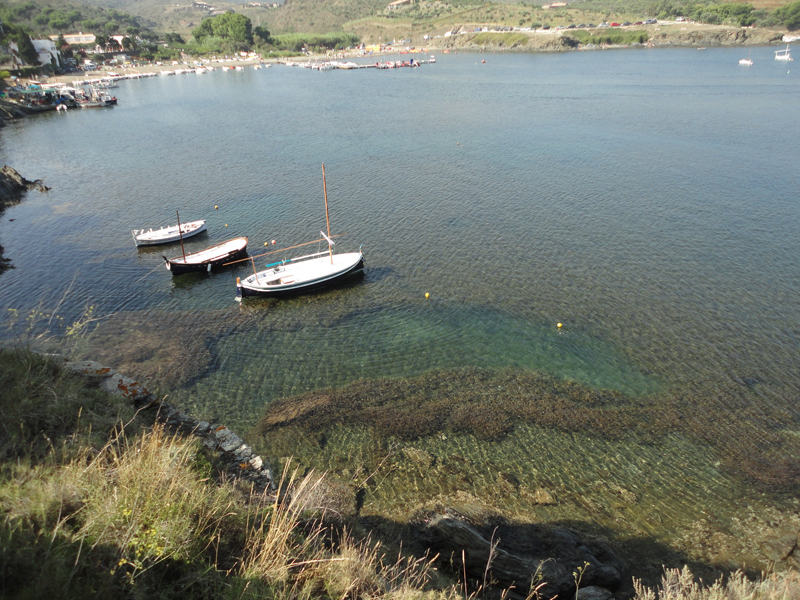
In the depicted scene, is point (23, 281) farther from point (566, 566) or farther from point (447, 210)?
point (566, 566)

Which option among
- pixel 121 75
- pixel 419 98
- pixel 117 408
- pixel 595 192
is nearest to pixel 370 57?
pixel 121 75

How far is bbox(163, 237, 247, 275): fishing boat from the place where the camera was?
2570 centimetres

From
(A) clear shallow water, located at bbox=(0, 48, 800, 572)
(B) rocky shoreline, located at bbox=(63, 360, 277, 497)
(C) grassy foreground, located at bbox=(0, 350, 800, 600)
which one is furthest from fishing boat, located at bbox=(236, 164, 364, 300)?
(C) grassy foreground, located at bbox=(0, 350, 800, 600)

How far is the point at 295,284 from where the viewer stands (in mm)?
23969

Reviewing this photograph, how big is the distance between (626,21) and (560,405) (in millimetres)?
221476

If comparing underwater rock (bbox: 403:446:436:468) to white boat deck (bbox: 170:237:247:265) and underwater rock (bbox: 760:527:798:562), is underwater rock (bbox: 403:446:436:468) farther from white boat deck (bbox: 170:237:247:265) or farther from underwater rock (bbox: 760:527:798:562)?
white boat deck (bbox: 170:237:247:265)

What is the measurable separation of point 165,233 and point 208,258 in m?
5.85

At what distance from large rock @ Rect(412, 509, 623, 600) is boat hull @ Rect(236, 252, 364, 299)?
15.1m

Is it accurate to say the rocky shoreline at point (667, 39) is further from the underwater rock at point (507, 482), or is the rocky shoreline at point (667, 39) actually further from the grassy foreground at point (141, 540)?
the grassy foreground at point (141, 540)

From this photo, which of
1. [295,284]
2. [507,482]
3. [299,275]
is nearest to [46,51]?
[299,275]

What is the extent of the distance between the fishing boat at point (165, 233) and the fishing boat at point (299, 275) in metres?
7.90

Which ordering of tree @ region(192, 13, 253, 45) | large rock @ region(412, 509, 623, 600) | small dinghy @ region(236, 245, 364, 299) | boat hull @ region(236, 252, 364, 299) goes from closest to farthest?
large rock @ region(412, 509, 623, 600)
boat hull @ region(236, 252, 364, 299)
small dinghy @ region(236, 245, 364, 299)
tree @ region(192, 13, 253, 45)

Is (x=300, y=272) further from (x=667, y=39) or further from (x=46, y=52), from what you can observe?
(x=667, y=39)

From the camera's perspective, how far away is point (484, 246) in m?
29.5
